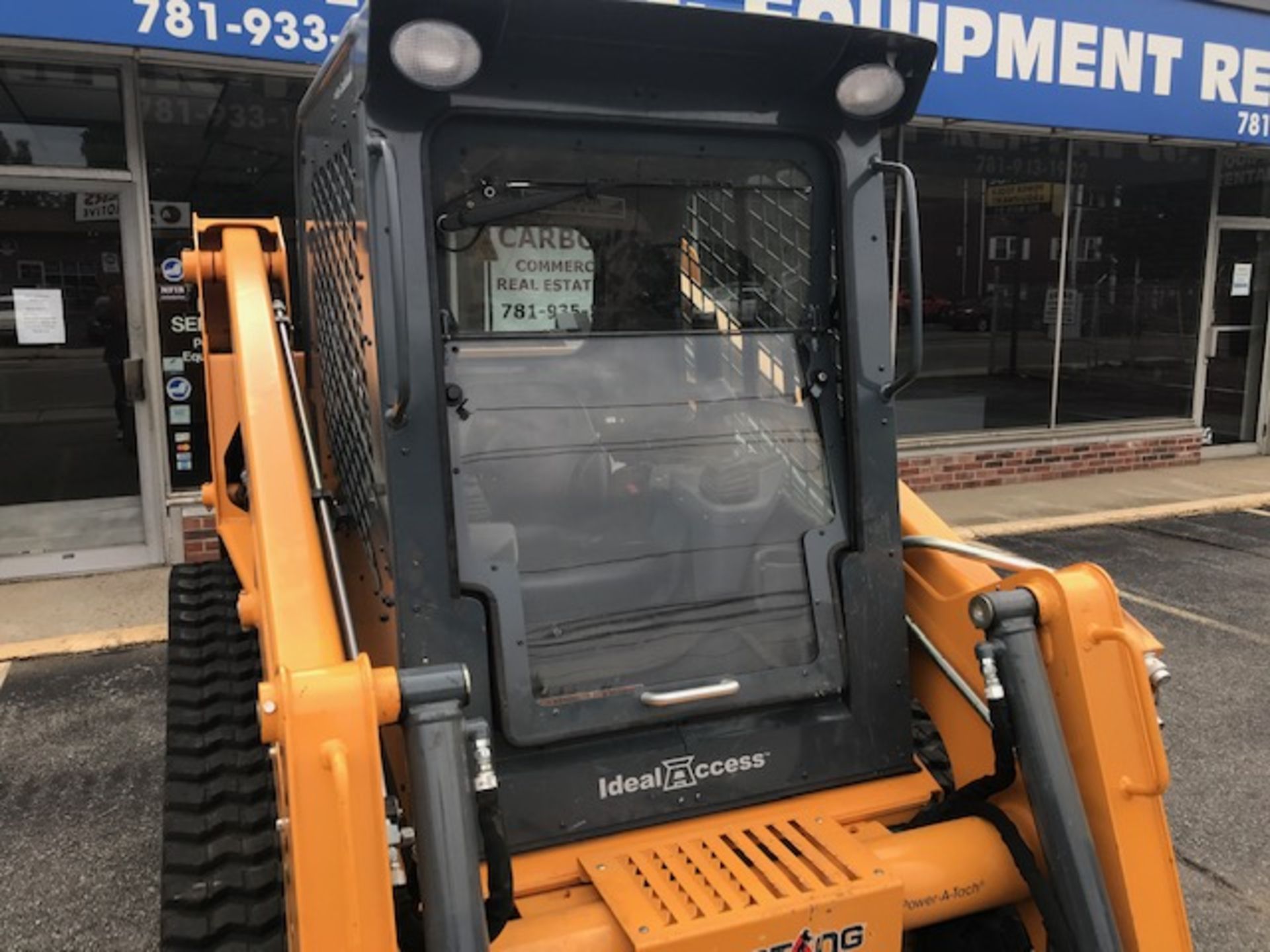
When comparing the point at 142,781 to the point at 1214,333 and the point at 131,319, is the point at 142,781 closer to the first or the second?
the point at 131,319

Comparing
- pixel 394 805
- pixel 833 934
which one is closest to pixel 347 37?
pixel 394 805

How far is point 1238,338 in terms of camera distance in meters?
10.9

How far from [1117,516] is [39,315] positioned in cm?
773

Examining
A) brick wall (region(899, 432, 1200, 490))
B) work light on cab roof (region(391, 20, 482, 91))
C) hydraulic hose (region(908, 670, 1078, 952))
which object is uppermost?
work light on cab roof (region(391, 20, 482, 91))

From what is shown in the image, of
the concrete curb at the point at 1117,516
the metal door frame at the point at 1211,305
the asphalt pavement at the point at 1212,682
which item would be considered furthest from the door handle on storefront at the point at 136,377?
the metal door frame at the point at 1211,305

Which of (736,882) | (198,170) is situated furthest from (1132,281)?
(736,882)

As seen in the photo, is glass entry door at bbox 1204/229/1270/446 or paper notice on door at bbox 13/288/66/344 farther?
glass entry door at bbox 1204/229/1270/446

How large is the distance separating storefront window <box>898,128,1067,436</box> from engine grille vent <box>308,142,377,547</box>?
248 inches

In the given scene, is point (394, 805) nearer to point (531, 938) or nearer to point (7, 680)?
point (531, 938)

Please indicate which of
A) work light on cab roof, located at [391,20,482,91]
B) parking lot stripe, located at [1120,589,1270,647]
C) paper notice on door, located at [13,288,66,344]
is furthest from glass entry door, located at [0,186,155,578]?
parking lot stripe, located at [1120,589,1270,647]

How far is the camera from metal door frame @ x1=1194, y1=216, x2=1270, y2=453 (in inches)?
404

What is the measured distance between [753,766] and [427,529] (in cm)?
90

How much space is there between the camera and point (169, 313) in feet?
21.2

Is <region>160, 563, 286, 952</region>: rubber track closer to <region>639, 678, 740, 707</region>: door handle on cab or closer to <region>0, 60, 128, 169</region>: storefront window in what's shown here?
<region>639, 678, 740, 707</region>: door handle on cab
